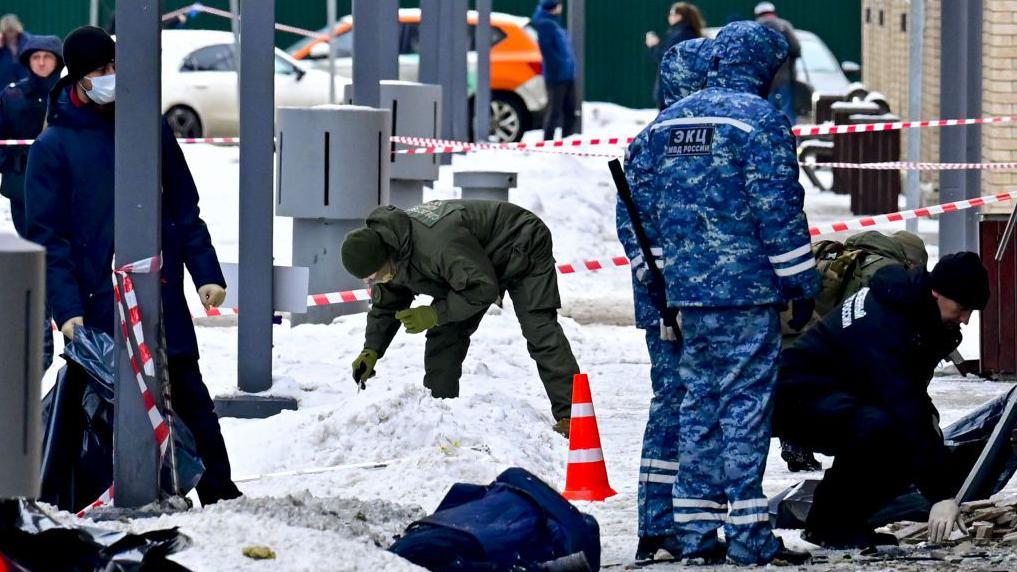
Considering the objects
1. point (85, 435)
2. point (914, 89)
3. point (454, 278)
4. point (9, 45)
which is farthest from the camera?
point (9, 45)

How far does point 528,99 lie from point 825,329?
1886 centimetres

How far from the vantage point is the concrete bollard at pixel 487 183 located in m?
13.7

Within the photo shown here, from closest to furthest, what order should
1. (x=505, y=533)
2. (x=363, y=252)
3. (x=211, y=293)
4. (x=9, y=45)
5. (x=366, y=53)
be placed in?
(x=505, y=533) → (x=211, y=293) → (x=363, y=252) → (x=366, y=53) → (x=9, y=45)

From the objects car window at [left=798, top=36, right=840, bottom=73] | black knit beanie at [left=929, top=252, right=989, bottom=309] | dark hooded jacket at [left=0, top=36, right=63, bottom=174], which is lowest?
black knit beanie at [left=929, top=252, right=989, bottom=309]

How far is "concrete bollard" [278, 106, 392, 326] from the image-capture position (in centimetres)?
1027

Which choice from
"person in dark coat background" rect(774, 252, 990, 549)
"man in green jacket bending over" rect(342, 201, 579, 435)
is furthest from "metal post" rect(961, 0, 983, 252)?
"person in dark coat background" rect(774, 252, 990, 549)

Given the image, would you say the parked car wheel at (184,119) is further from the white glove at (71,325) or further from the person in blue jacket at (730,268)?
the person in blue jacket at (730,268)

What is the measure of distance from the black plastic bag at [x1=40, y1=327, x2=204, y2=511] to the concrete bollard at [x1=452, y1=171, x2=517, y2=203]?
711cm

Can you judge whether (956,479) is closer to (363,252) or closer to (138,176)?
(363,252)

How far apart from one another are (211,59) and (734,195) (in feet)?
60.3

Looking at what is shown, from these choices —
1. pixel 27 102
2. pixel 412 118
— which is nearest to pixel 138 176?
pixel 27 102

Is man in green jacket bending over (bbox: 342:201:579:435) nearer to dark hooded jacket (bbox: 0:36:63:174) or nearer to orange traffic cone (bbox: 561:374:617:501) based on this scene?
orange traffic cone (bbox: 561:374:617:501)

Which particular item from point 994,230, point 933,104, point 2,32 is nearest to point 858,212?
point 933,104

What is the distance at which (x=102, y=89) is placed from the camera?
22.0 ft
